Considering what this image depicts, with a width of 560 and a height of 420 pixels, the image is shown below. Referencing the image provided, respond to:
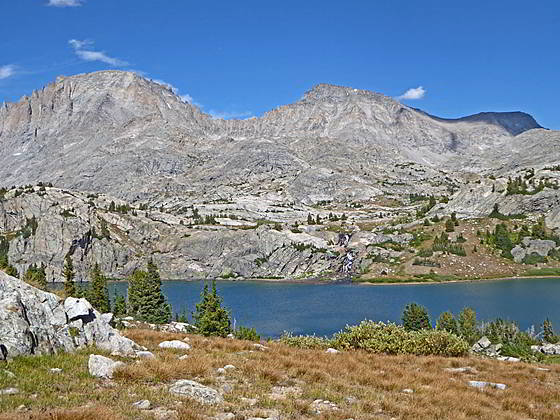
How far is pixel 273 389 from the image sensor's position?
1410 centimetres

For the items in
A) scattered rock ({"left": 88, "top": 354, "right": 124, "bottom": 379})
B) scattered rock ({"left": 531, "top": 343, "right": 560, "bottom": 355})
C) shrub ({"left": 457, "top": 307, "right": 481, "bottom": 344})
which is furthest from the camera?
shrub ({"left": 457, "top": 307, "right": 481, "bottom": 344})

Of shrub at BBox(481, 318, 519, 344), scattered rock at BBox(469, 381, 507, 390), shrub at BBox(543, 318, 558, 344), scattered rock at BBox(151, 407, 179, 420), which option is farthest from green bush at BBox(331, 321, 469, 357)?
shrub at BBox(543, 318, 558, 344)

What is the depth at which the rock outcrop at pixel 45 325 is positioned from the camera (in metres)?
13.7

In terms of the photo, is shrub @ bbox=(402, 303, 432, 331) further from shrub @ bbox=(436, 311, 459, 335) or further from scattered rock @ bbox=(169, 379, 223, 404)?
scattered rock @ bbox=(169, 379, 223, 404)

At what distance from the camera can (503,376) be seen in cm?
1980

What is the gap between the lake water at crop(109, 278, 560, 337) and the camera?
9912 centimetres

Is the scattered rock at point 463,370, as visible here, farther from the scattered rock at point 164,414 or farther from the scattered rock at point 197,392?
the scattered rock at point 164,414

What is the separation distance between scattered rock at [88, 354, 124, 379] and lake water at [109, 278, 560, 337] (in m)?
75.6

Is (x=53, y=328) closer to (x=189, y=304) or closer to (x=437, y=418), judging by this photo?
(x=437, y=418)

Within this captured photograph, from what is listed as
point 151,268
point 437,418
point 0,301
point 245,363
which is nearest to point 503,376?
point 437,418

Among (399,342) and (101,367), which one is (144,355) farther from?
(399,342)

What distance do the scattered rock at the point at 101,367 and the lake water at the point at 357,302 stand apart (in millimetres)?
75565

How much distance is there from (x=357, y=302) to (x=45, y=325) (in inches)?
4529

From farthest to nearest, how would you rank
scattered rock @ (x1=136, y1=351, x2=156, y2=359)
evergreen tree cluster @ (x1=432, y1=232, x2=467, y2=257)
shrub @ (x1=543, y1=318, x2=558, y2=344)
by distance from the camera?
evergreen tree cluster @ (x1=432, y1=232, x2=467, y2=257), shrub @ (x1=543, y1=318, x2=558, y2=344), scattered rock @ (x1=136, y1=351, x2=156, y2=359)
